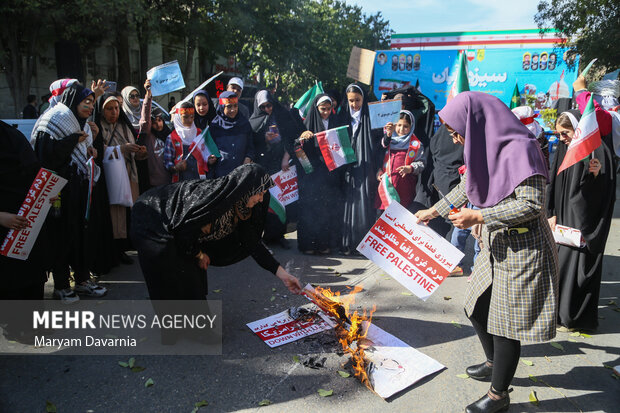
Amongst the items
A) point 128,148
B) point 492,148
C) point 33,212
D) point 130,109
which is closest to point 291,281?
point 492,148

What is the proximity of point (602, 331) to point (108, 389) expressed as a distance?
12.8 feet

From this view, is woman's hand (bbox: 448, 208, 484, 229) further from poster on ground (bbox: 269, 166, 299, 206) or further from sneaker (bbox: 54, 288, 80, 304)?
poster on ground (bbox: 269, 166, 299, 206)

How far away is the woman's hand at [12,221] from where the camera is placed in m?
2.94

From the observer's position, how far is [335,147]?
5.52 metres

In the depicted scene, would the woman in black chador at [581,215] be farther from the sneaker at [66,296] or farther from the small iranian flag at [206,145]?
the sneaker at [66,296]

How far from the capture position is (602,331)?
371 centimetres

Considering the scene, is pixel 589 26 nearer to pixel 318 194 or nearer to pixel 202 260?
pixel 318 194

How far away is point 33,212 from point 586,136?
4.09m

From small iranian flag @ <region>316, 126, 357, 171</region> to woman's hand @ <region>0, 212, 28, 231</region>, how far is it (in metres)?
3.40

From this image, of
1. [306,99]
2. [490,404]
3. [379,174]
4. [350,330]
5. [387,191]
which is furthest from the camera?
[306,99]

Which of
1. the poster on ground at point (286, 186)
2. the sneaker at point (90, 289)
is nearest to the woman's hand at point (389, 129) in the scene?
the poster on ground at point (286, 186)

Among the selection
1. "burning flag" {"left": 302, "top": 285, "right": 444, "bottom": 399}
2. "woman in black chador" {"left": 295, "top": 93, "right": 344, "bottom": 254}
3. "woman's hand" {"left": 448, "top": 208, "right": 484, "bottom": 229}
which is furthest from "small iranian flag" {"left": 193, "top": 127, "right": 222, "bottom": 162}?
"woman's hand" {"left": 448, "top": 208, "right": 484, "bottom": 229}

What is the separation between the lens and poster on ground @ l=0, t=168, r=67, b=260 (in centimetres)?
303

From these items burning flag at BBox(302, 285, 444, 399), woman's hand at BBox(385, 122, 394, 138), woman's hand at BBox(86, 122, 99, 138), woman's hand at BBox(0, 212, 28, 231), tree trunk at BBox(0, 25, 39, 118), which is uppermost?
tree trunk at BBox(0, 25, 39, 118)
